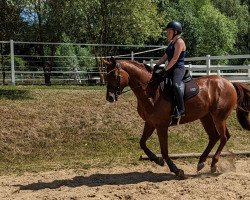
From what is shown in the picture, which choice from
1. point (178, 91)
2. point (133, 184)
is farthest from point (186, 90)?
point (133, 184)

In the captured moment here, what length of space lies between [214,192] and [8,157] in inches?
252

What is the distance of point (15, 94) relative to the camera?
15938mm

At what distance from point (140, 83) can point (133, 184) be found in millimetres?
1913

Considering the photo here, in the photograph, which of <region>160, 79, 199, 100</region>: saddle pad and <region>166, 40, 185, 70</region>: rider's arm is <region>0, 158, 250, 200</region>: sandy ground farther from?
<region>166, 40, 185, 70</region>: rider's arm

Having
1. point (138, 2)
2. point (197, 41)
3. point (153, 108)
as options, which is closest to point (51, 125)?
point (153, 108)

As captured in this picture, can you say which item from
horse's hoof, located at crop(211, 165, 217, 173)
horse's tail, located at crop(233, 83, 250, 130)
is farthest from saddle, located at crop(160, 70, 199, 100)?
horse's hoof, located at crop(211, 165, 217, 173)

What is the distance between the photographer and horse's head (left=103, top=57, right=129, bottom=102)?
8609 mm

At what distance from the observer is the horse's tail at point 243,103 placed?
10.1 metres

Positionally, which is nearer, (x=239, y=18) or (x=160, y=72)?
(x=160, y=72)

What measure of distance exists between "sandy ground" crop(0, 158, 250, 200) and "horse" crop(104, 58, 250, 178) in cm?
46

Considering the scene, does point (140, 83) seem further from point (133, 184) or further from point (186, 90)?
point (133, 184)

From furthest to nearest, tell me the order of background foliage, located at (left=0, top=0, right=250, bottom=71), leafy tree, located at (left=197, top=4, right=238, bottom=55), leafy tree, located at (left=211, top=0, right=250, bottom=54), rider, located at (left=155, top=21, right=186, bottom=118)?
leafy tree, located at (left=211, top=0, right=250, bottom=54) < leafy tree, located at (left=197, top=4, right=238, bottom=55) < background foliage, located at (left=0, top=0, right=250, bottom=71) < rider, located at (left=155, top=21, right=186, bottom=118)

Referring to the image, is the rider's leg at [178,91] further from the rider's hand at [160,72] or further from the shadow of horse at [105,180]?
the shadow of horse at [105,180]

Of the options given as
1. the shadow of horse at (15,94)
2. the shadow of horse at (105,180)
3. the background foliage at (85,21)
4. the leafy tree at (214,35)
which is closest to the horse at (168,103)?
the shadow of horse at (105,180)
